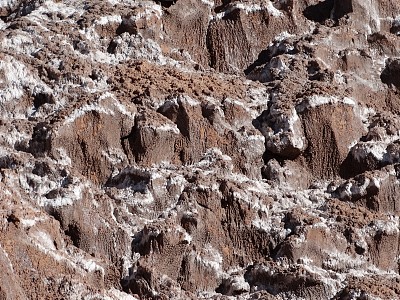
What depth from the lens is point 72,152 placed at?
12328mm

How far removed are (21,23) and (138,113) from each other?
2051 mm

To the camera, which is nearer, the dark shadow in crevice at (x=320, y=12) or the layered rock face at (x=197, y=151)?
the layered rock face at (x=197, y=151)

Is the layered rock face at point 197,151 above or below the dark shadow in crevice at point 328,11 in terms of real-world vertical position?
below

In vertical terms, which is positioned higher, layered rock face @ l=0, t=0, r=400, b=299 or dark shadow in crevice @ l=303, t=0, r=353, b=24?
dark shadow in crevice @ l=303, t=0, r=353, b=24

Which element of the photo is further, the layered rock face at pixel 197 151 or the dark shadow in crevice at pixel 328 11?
the dark shadow in crevice at pixel 328 11

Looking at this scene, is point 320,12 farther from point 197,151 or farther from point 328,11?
point 197,151

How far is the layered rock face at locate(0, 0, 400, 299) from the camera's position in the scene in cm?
1130

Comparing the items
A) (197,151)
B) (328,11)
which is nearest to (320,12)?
(328,11)

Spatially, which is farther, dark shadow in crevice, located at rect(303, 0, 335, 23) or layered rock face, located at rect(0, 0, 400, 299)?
dark shadow in crevice, located at rect(303, 0, 335, 23)

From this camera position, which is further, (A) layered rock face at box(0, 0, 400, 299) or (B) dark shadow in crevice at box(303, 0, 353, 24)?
(B) dark shadow in crevice at box(303, 0, 353, 24)

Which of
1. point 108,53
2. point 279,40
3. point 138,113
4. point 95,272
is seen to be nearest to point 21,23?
point 108,53

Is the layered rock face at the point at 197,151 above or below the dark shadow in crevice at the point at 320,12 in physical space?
below

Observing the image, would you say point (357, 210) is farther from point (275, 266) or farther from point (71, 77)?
point (71, 77)

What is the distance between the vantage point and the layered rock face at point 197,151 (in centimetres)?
1130
